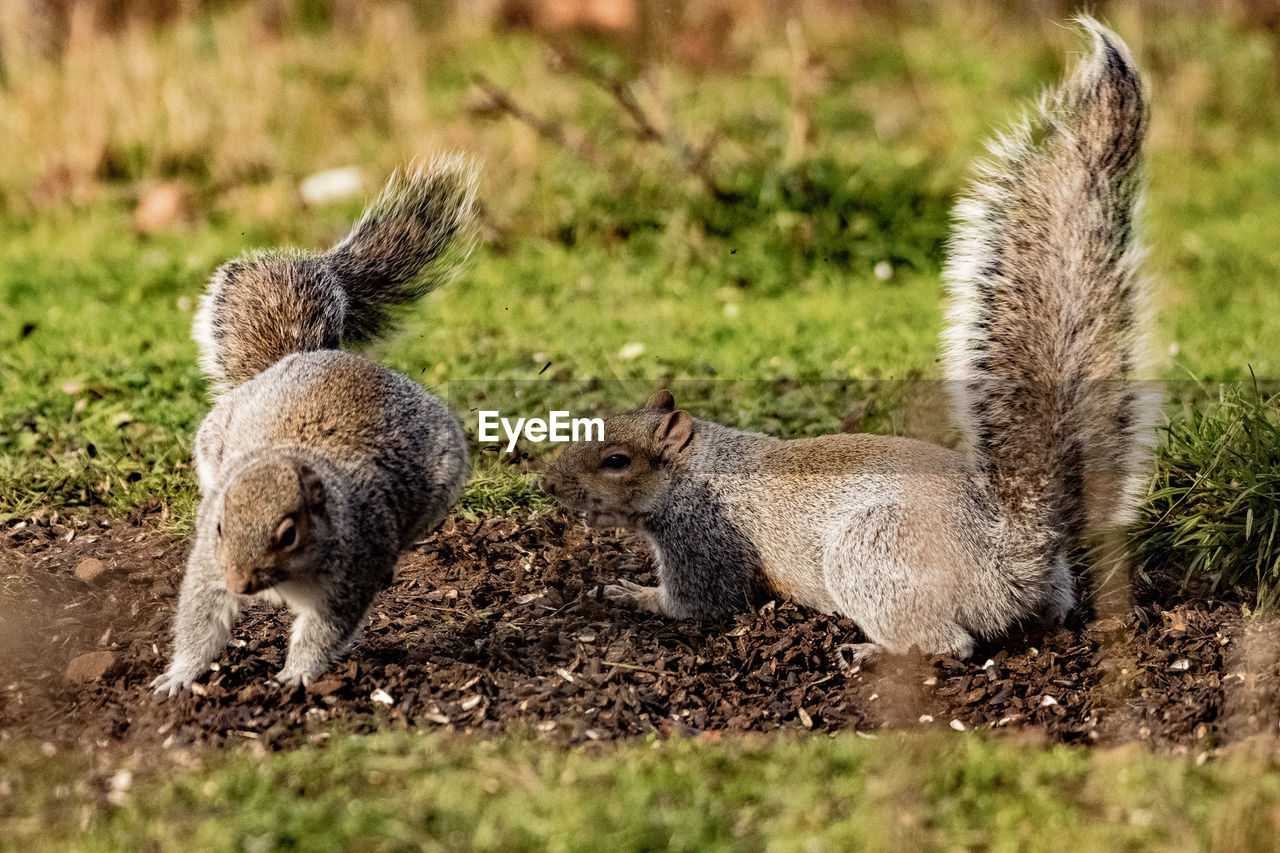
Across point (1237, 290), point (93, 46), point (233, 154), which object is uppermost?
point (93, 46)

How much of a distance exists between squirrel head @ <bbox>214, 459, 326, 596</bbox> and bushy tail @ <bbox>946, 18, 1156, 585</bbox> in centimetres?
174

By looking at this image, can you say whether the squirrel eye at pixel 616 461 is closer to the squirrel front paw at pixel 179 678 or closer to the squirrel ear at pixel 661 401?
the squirrel ear at pixel 661 401

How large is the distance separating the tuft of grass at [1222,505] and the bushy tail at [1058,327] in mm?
507

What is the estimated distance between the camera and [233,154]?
342 inches

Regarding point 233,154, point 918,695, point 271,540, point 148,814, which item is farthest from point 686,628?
point 233,154

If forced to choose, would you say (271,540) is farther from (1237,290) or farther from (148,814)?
(1237,290)

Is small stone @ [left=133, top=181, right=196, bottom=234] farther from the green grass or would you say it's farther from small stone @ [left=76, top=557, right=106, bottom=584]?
the green grass

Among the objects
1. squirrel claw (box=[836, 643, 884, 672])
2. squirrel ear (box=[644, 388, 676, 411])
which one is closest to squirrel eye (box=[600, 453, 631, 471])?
squirrel ear (box=[644, 388, 676, 411])

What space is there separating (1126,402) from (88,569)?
3011 millimetres

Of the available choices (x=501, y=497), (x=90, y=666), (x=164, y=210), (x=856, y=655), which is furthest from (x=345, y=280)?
(x=164, y=210)

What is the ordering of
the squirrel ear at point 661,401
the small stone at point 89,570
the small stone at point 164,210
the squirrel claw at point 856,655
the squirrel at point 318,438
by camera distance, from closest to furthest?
the squirrel at point 318,438 → the squirrel claw at point 856,655 → the small stone at point 89,570 → the squirrel ear at point 661,401 → the small stone at point 164,210

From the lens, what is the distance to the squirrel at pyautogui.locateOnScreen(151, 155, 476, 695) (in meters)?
3.40

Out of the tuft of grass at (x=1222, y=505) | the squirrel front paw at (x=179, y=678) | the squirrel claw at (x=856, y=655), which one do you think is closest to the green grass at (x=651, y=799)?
the squirrel front paw at (x=179, y=678)

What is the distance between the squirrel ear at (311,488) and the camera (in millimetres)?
3424
